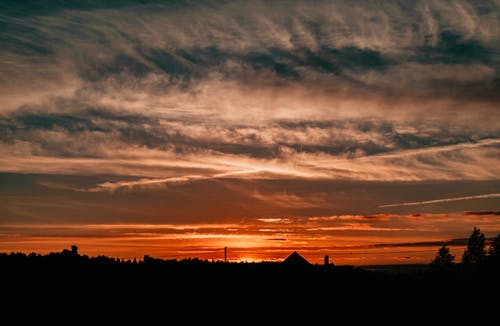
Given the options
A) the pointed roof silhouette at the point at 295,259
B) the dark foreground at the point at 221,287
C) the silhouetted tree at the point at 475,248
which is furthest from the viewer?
the silhouetted tree at the point at 475,248

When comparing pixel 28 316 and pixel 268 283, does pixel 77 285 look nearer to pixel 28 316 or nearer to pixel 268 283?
pixel 28 316

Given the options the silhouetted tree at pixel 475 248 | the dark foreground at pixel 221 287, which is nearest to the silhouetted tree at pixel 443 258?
the silhouetted tree at pixel 475 248

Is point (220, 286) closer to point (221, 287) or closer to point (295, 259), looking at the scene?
point (221, 287)

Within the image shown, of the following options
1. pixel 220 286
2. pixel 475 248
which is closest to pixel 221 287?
pixel 220 286

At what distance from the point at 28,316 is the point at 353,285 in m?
20.1

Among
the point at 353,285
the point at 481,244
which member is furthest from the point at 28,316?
the point at 481,244

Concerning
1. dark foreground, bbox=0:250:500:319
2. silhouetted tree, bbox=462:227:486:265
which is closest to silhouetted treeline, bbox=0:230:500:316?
dark foreground, bbox=0:250:500:319

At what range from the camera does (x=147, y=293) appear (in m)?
23.5

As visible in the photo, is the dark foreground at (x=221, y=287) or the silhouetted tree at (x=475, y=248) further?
the silhouetted tree at (x=475, y=248)

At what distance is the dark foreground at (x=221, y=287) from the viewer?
21062 mm

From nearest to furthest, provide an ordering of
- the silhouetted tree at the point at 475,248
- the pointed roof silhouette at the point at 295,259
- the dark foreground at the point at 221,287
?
the dark foreground at the point at 221,287, the pointed roof silhouette at the point at 295,259, the silhouetted tree at the point at 475,248

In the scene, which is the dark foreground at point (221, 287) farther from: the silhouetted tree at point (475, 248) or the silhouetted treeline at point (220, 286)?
the silhouetted tree at point (475, 248)

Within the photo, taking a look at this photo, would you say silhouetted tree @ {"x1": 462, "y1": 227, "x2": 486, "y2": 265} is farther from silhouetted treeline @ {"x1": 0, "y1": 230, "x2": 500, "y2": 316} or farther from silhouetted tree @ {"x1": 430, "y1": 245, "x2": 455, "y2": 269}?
silhouetted treeline @ {"x1": 0, "y1": 230, "x2": 500, "y2": 316}

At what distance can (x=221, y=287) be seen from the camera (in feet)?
87.7
